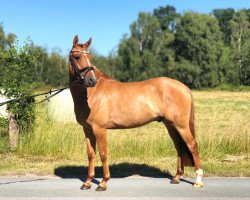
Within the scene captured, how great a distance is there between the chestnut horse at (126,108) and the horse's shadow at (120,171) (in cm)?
96

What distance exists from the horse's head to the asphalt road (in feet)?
5.90

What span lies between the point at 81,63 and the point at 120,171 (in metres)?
2.65

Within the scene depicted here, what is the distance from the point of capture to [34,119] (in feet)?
31.3

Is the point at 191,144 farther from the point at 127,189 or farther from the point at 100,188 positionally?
the point at 100,188

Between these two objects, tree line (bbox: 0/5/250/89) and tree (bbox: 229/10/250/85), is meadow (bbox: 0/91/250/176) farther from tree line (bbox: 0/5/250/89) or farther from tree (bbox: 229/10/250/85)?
tree (bbox: 229/10/250/85)

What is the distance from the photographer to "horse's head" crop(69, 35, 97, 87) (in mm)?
5727

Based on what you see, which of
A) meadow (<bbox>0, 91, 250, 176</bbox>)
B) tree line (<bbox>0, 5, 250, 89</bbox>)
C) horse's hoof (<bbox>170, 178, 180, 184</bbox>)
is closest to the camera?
horse's hoof (<bbox>170, 178, 180, 184</bbox>)

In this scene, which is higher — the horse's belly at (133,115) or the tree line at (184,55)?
the tree line at (184,55)

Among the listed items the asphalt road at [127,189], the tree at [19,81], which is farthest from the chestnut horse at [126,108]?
the tree at [19,81]

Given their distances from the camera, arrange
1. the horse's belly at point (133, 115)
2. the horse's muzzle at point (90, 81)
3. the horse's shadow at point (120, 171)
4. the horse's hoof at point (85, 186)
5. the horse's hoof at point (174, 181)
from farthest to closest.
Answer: the horse's shadow at point (120, 171)
the horse's hoof at point (174, 181)
the horse's belly at point (133, 115)
the horse's hoof at point (85, 186)
the horse's muzzle at point (90, 81)

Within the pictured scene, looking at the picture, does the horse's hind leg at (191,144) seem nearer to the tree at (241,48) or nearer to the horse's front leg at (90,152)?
the horse's front leg at (90,152)

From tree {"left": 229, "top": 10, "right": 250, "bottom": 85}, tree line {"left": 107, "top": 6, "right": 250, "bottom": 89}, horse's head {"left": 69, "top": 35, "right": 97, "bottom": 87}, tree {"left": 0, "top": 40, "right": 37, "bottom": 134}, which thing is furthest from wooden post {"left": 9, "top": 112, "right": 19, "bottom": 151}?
tree {"left": 229, "top": 10, "right": 250, "bottom": 85}

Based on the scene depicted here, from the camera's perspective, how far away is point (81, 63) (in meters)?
5.92

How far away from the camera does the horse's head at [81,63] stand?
5727 mm
